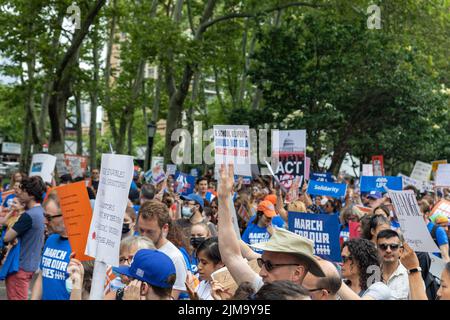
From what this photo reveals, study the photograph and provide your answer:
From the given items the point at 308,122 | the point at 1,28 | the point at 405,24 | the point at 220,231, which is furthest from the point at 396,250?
the point at 308,122

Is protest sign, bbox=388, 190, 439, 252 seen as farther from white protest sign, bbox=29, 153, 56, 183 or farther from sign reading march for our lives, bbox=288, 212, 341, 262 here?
white protest sign, bbox=29, 153, 56, 183

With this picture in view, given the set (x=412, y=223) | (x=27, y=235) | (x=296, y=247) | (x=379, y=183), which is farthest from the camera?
(x=379, y=183)

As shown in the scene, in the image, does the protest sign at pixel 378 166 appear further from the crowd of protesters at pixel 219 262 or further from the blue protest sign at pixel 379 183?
the crowd of protesters at pixel 219 262

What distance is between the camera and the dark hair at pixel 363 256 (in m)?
5.67

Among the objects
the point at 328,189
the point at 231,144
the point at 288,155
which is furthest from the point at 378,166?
the point at 231,144

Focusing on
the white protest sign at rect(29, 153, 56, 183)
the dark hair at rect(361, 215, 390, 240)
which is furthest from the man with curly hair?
the white protest sign at rect(29, 153, 56, 183)

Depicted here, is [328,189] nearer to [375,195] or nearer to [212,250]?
[375,195]

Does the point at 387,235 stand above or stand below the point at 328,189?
above

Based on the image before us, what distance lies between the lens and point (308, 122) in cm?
2677

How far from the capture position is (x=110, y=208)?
5.40m

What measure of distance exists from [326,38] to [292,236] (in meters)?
23.6

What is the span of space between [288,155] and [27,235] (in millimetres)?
7060

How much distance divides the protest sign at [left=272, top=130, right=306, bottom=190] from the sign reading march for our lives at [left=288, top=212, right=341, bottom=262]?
584 cm

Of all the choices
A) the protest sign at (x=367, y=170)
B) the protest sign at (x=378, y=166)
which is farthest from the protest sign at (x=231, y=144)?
the protest sign at (x=378, y=166)
